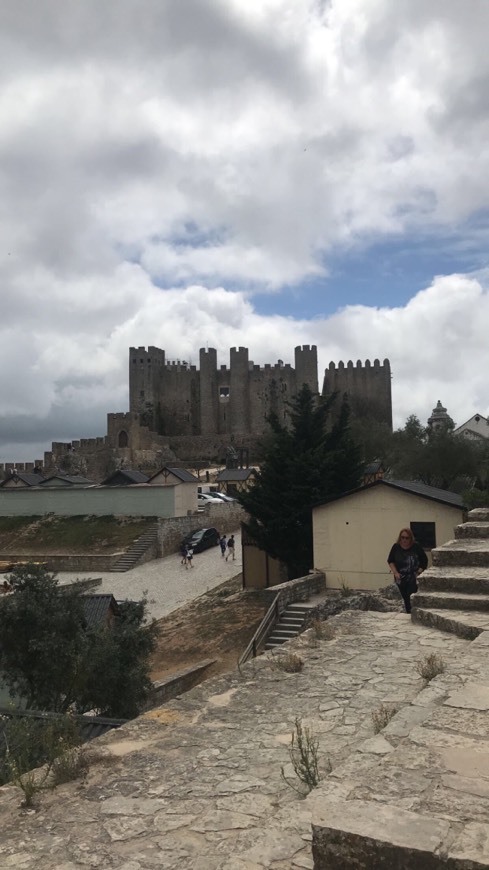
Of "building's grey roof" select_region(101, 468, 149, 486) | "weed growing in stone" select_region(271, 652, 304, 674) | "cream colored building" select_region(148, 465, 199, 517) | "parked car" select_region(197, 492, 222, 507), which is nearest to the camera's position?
"weed growing in stone" select_region(271, 652, 304, 674)

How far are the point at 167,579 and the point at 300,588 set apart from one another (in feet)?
36.5

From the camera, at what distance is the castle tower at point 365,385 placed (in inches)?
2680

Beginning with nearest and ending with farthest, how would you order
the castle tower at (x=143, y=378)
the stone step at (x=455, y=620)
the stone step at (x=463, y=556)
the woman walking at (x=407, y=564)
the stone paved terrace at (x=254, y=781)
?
the stone paved terrace at (x=254, y=781), the stone step at (x=455, y=620), the stone step at (x=463, y=556), the woman walking at (x=407, y=564), the castle tower at (x=143, y=378)

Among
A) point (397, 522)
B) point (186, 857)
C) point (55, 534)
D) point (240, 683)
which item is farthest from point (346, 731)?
point (55, 534)

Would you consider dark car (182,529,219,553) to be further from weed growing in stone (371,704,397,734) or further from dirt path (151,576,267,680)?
weed growing in stone (371,704,397,734)

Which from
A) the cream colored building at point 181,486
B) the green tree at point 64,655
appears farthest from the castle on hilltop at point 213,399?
the green tree at point 64,655

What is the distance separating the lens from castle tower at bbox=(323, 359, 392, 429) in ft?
223

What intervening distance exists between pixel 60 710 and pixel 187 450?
179ft

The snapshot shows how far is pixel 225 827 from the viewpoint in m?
A: 3.13

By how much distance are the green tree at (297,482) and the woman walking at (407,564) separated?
10.2 metres

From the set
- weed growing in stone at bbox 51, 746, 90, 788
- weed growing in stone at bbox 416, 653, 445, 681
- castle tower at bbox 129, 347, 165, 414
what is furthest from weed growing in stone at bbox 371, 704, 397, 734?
castle tower at bbox 129, 347, 165, 414

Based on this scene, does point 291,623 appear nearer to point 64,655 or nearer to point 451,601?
point 64,655

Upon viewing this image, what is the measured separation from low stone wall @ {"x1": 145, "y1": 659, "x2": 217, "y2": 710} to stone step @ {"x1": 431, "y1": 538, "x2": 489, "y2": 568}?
21.6 ft

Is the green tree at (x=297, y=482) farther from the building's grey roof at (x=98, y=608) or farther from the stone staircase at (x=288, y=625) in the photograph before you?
the building's grey roof at (x=98, y=608)
